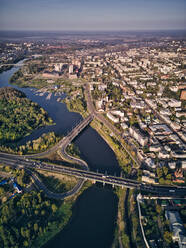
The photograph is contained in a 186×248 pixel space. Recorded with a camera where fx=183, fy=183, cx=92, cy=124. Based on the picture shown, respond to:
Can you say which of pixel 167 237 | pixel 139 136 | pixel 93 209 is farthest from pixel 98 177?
pixel 139 136

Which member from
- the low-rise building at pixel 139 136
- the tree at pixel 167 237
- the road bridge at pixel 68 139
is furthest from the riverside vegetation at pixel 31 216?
the low-rise building at pixel 139 136

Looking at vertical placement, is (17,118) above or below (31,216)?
above

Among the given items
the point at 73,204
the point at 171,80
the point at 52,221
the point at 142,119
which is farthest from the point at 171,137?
the point at 171,80

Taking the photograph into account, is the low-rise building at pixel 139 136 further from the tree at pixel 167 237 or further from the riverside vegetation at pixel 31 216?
the tree at pixel 167 237

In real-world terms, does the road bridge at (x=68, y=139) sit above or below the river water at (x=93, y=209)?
above

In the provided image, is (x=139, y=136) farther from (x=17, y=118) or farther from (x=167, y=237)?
(x=17, y=118)

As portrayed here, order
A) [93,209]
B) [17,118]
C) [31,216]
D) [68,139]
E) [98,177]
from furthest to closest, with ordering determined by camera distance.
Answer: [17,118] → [68,139] → [98,177] → [93,209] → [31,216]

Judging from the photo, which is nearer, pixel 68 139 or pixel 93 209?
pixel 93 209

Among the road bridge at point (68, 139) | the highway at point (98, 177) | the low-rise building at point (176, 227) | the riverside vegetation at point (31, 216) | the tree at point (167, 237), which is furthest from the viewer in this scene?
the road bridge at point (68, 139)
